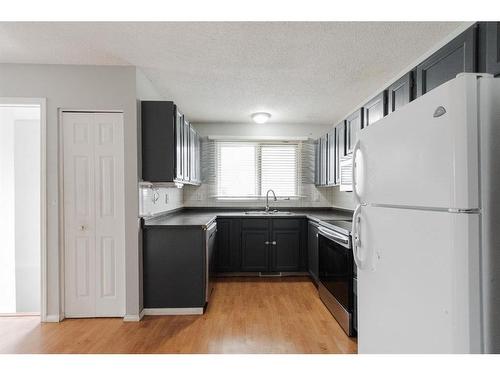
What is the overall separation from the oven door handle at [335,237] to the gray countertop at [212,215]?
12.2 inches

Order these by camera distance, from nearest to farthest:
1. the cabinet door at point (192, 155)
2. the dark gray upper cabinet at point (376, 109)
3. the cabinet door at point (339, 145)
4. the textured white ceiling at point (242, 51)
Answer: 1. the textured white ceiling at point (242, 51)
2. the dark gray upper cabinet at point (376, 109)
3. the cabinet door at point (339, 145)
4. the cabinet door at point (192, 155)

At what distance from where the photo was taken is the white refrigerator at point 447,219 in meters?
0.94

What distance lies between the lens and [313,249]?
361 centimetres

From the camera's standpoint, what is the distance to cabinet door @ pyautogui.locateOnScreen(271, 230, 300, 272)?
13.1 feet

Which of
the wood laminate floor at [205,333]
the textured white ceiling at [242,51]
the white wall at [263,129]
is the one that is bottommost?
the wood laminate floor at [205,333]

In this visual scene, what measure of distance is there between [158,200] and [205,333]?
65.5 inches

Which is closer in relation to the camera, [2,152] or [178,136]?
[178,136]

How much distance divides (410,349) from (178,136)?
2.58m

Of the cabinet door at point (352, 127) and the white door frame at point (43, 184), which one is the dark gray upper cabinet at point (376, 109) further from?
the white door frame at point (43, 184)

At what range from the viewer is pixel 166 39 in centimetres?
212

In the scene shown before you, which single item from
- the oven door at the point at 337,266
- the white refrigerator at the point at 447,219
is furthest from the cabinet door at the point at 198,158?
the white refrigerator at the point at 447,219
